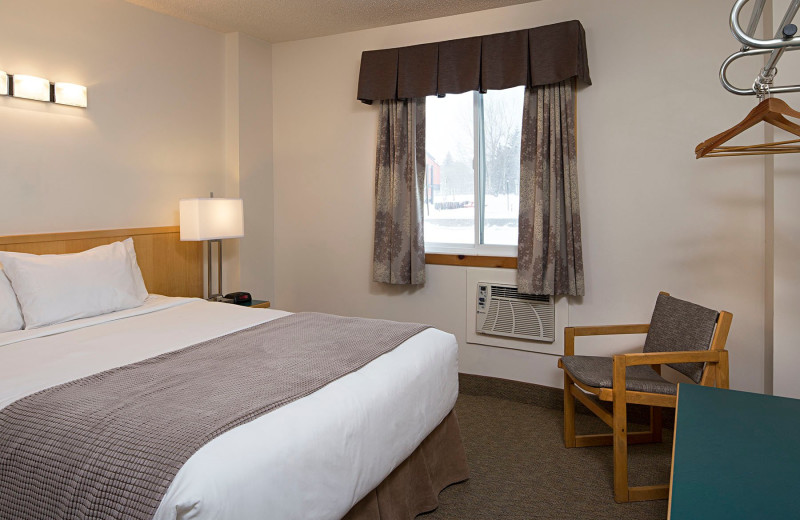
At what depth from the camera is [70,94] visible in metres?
3.23

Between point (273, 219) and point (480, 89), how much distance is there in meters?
2.06

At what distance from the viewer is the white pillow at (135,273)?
10.7 feet

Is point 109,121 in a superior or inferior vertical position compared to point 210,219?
superior

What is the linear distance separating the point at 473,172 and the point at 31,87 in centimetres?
271

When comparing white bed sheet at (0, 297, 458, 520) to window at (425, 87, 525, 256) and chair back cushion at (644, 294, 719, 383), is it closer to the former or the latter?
chair back cushion at (644, 294, 719, 383)

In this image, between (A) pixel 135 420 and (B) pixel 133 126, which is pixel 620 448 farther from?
(B) pixel 133 126

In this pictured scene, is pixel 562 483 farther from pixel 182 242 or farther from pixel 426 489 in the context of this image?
pixel 182 242

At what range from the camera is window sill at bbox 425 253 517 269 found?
375 cm

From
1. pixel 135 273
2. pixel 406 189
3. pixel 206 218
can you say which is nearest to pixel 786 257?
pixel 406 189

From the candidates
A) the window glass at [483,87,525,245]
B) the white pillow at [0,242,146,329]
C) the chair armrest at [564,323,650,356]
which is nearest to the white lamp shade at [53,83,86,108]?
the white pillow at [0,242,146,329]

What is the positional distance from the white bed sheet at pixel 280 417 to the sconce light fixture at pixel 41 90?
1295 millimetres

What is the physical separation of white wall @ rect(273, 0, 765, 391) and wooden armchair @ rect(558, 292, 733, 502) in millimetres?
459

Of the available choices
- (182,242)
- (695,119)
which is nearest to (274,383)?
(182,242)

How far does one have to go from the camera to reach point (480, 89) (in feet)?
12.1
